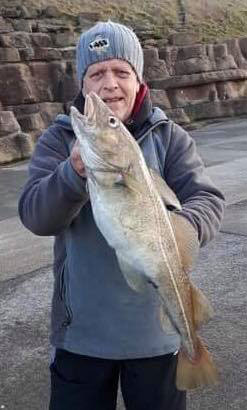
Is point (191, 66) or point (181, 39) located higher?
point (181, 39)

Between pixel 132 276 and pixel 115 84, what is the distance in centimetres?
66

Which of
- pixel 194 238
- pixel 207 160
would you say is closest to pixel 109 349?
pixel 194 238

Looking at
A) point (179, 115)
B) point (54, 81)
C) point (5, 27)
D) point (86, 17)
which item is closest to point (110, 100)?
point (54, 81)

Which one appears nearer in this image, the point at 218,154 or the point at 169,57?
the point at 218,154

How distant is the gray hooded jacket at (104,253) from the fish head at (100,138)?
1.15 ft

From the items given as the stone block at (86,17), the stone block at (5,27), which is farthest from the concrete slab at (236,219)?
the stone block at (86,17)

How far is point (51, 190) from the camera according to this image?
6.87 feet

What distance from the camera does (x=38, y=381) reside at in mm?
3727

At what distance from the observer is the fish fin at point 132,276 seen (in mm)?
1928

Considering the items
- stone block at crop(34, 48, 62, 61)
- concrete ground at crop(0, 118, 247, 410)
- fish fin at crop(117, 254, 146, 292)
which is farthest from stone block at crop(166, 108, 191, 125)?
fish fin at crop(117, 254, 146, 292)

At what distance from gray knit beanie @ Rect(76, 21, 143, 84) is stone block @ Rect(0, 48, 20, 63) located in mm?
13065

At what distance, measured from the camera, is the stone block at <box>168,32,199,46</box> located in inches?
793

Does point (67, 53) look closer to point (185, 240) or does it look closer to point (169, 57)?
point (169, 57)

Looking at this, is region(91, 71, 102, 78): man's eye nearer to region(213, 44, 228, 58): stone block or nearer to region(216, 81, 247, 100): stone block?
region(216, 81, 247, 100): stone block
